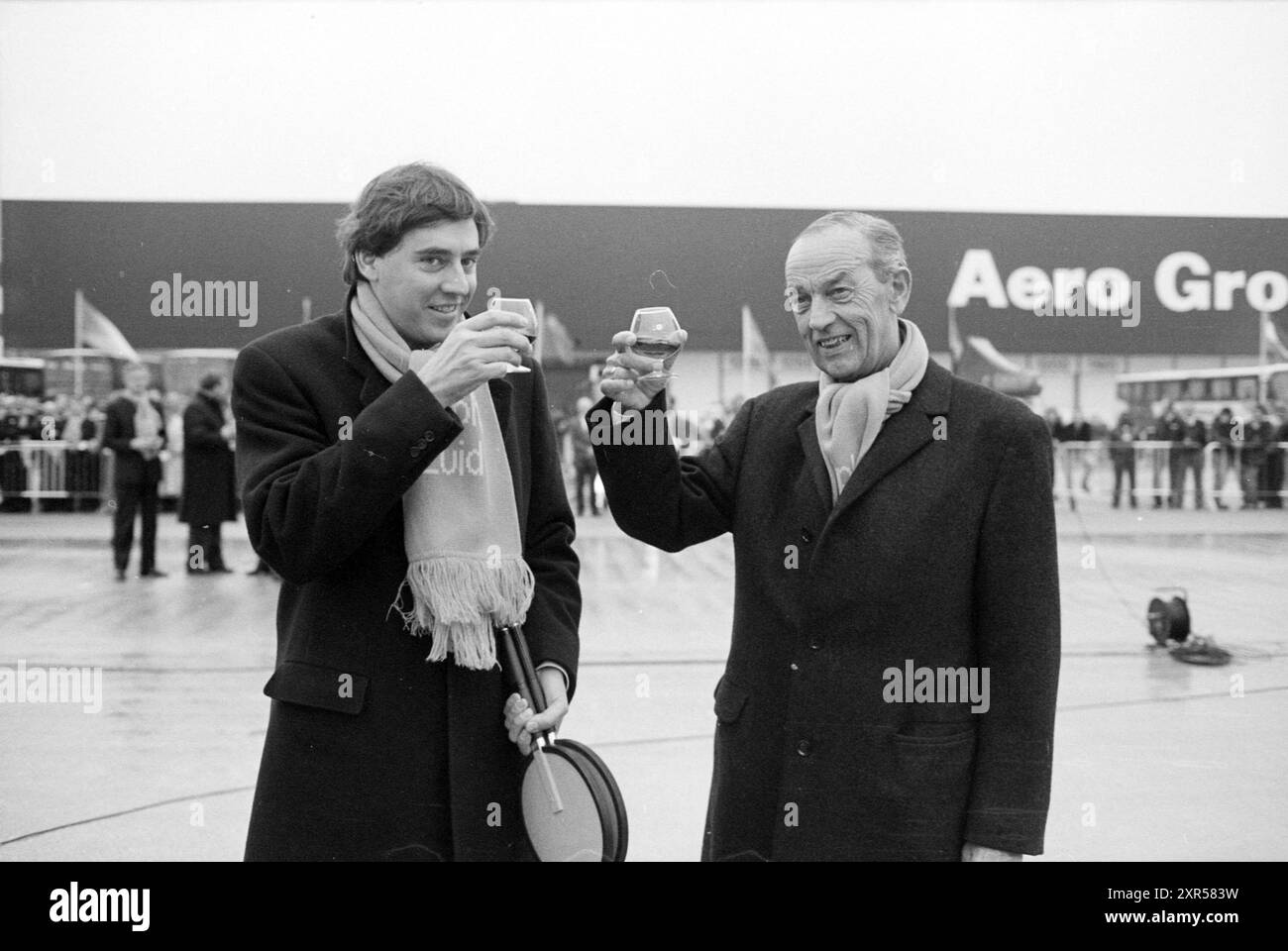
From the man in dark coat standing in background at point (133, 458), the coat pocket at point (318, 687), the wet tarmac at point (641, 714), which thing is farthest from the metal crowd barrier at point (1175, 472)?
the coat pocket at point (318, 687)

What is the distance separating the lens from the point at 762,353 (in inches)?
256

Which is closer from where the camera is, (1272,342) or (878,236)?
(878,236)

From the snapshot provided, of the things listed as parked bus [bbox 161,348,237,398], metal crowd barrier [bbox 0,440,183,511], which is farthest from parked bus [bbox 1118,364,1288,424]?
metal crowd barrier [bbox 0,440,183,511]

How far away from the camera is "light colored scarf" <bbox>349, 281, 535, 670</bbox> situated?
7.29 feet

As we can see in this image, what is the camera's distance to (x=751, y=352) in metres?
6.13

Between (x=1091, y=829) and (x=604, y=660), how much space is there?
321 centimetres

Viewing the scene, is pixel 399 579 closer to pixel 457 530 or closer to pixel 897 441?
pixel 457 530

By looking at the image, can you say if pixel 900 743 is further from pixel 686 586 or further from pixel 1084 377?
pixel 1084 377

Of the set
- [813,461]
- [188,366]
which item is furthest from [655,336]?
[188,366]

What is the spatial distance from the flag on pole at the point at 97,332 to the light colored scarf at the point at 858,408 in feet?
27.0

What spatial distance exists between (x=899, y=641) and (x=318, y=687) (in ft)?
3.20

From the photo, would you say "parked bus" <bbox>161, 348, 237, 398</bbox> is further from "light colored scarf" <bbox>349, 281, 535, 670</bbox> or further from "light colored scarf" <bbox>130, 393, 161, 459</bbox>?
"light colored scarf" <bbox>349, 281, 535, 670</bbox>

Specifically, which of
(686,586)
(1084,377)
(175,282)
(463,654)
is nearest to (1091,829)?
(463,654)

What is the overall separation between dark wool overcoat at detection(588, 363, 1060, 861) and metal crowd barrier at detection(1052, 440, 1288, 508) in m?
14.8
